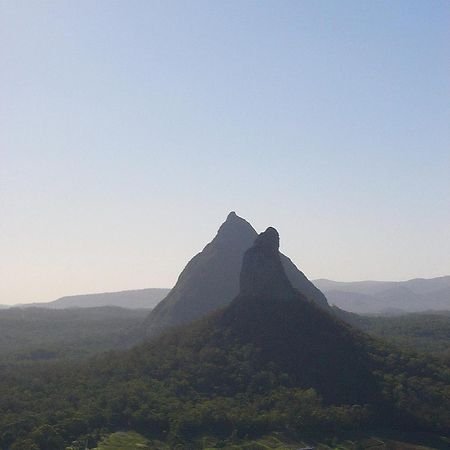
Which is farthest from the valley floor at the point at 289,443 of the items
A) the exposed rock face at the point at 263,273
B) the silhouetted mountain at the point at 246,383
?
the exposed rock face at the point at 263,273

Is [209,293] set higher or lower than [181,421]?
higher

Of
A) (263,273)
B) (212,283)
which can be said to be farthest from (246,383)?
(212,283)

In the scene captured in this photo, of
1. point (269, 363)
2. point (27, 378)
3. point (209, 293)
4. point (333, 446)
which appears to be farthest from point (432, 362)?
point (209, 293)

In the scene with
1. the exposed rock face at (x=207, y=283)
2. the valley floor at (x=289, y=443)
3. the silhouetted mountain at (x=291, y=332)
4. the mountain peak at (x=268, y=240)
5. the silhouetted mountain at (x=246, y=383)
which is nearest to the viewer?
the valley floor at (x=289, y=443)

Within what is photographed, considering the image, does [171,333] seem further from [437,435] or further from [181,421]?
[437,435]

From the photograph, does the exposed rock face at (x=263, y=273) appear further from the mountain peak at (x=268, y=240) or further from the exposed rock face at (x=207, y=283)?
the exposed rock face at (x=207, y=283)

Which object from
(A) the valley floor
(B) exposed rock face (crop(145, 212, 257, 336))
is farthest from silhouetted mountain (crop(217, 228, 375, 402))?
(B) exposed rock face (crop(145, 212, 257, 336))

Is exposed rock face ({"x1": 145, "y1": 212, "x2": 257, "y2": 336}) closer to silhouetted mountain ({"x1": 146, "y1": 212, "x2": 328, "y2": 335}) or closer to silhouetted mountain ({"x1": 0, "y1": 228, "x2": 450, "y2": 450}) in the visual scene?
silhouetted mountain ({"x1": 146, "y1": 212, "x2": 328, "y2": 335})

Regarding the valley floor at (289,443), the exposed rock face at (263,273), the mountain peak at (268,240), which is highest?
the mountain peak at (268,240)
